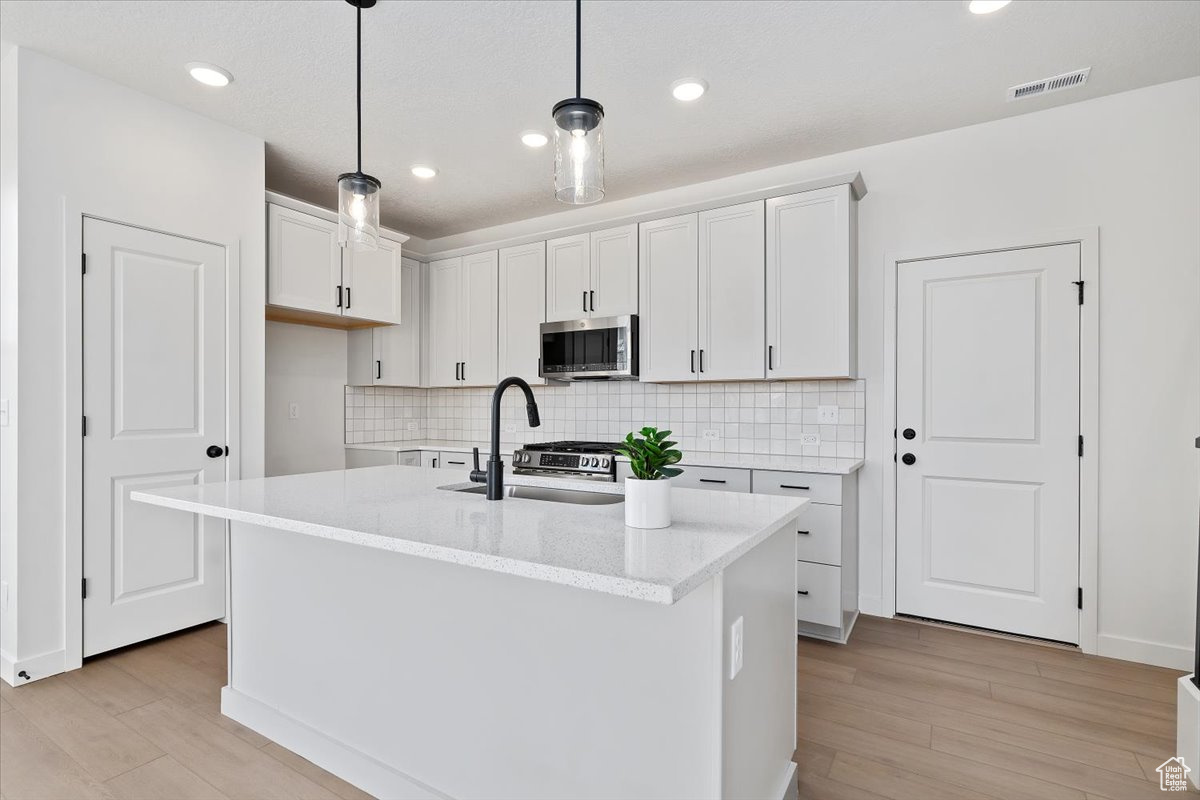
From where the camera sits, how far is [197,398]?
3.12 metres

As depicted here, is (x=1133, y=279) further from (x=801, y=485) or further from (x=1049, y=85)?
(x=801, y=485)

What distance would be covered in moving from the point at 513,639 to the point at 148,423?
7.96 feet

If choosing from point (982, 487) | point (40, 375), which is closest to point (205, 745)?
point (40, 375)

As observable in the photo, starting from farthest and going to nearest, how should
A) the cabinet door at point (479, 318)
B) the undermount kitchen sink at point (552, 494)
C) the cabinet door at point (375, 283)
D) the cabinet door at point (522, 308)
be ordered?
1. the cabinet door at point (479, 318)
2. the cabinet door at point (522, 308)
3. the cabinet door at point (375, 283)
4. the undermount kitchen sink at point (552, 494)

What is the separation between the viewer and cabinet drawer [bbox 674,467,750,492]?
3236 millimetres

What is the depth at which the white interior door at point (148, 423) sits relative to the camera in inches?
108

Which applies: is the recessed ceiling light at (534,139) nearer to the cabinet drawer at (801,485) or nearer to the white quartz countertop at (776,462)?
the white quartz countertop at (776,462)

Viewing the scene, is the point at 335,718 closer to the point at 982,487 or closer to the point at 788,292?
the point at 788,292

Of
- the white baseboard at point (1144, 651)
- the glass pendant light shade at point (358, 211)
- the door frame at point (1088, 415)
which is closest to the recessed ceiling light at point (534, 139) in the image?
the glass pendant light shade at point (358, 211)

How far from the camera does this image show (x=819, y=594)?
3.07 metres

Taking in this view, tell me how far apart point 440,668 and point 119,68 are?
296 cm

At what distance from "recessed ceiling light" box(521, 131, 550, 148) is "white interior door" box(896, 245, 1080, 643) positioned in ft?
7.00
